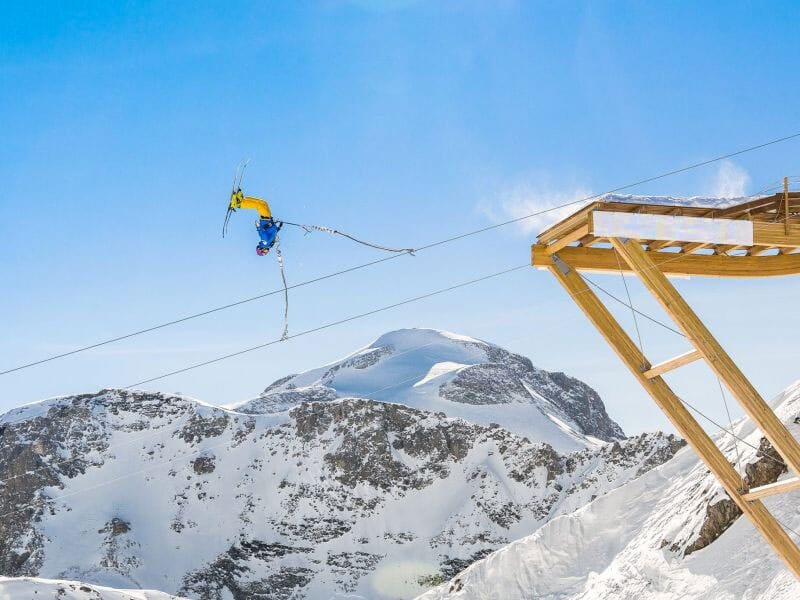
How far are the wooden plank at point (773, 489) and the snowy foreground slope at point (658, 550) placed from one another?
10.3 metres

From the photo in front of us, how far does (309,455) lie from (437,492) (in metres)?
24.2

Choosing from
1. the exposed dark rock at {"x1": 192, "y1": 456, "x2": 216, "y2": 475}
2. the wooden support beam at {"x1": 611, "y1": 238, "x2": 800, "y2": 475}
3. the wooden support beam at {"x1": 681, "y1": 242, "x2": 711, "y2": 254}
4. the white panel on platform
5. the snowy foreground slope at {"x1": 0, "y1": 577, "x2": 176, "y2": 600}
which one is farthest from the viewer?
the exposed dark rock at {"x1": 192, "y1": 456, "x2": 216, "y2": 475}

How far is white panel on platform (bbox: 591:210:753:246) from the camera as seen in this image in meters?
10.7

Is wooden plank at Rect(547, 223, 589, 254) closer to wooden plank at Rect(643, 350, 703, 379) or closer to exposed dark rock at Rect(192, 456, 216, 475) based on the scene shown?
wooden plank at Rect(643, 350, 703, 379)

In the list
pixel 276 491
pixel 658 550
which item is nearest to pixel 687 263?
pixel 658 550

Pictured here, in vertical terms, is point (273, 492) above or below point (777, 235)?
above

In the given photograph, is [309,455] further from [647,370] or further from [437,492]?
[647,370]

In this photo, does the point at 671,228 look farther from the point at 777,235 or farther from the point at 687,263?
the point at 777,235

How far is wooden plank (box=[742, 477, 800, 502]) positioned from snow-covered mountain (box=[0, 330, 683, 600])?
316 ft

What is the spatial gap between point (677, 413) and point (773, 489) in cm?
163

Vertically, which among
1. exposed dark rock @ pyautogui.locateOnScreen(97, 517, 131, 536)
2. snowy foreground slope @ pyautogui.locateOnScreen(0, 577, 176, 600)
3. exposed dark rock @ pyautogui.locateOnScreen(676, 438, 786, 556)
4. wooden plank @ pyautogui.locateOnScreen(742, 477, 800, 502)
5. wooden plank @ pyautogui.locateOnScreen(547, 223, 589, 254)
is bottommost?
exposed dark rock @ pyautogui.locateOnScreen(676, 438, 786, 556)

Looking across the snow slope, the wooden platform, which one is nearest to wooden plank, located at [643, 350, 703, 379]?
the wooden platform

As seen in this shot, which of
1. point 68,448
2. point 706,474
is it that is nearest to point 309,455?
point 68,448

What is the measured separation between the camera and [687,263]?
12125 mm
